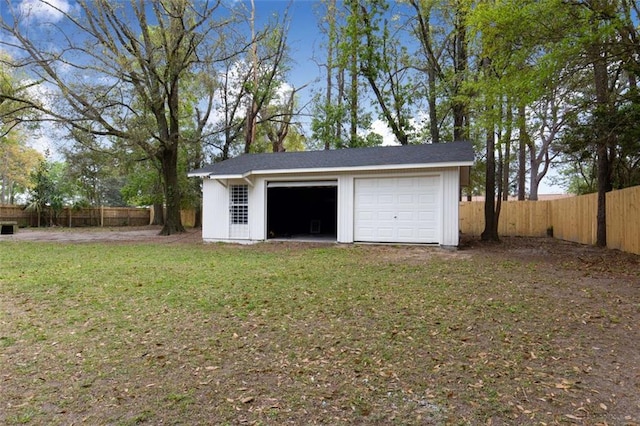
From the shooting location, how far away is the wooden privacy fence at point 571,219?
368 inches

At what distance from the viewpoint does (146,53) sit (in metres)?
14.3

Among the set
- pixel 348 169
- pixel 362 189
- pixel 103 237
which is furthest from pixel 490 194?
pixel 103 237

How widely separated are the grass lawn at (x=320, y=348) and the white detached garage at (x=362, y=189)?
415cm

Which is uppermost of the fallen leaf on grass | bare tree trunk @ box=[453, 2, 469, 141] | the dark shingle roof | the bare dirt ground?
bare tree trunk @ box=[453, 2, 469, 141]

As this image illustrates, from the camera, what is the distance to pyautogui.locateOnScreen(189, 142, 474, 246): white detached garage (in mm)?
10641

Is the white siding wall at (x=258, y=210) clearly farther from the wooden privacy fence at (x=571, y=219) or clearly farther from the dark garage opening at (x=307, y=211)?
the wooden privacy fence at (x=571, y=219)

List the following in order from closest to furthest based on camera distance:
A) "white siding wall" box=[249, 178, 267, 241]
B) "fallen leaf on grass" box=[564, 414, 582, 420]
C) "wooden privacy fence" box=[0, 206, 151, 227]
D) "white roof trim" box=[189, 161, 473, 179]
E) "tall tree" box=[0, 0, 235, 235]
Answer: "fallen leaf on grass" box=[564, 414, 582, 420]
"white roof trim" box=[189, 161, 473, 179]
"white siding wall" box=[249, 178, 267, 241]
"tall tree" box=[0, 0, 235, 235]
"wooden privacy fence" box=[0, 206, 151, 227]

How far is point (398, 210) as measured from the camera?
1114 cm

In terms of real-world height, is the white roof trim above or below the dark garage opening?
above

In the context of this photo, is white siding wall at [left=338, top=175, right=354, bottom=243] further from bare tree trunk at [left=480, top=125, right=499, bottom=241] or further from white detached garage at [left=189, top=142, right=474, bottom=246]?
bare tree trunk at [left=480, top=125, right=499, bottom=241]

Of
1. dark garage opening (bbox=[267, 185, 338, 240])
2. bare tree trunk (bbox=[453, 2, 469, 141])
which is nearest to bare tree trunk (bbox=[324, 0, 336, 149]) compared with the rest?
dark garage opening (bbox=[267, 185, 338, 240])

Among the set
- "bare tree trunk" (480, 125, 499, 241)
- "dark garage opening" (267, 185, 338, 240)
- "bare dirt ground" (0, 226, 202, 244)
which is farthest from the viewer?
"dark garage opening" (267, 185, 338, 240)

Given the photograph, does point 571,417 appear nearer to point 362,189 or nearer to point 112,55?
point 362,189

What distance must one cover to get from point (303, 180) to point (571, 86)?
758cm
